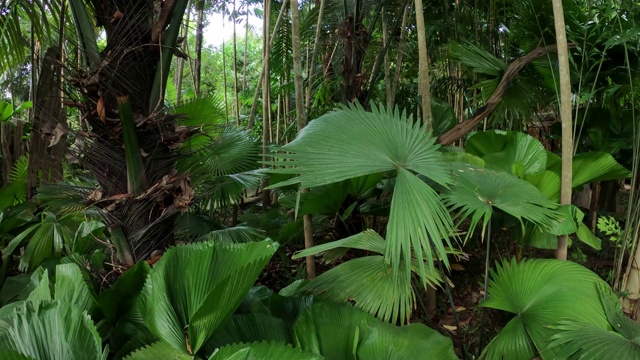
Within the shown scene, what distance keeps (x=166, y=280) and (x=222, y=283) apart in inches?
9.0

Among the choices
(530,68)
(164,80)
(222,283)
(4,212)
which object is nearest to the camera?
(222,283)

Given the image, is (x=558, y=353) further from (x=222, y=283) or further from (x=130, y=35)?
(x=130, y=35)

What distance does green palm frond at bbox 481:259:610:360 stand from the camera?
5.18 ft

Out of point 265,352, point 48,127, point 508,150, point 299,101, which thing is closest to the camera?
point 265,352

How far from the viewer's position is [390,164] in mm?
1456

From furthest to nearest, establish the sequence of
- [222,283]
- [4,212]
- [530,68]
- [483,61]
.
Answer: [530,68], [4,212], [483,61], [222,283]

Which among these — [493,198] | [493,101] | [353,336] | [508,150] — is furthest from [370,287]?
A: [493,101]

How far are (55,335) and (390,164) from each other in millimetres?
1108

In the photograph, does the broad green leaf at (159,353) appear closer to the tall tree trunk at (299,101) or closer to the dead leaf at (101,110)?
the dead leaf at (101,110)

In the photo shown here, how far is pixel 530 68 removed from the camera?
131 inches

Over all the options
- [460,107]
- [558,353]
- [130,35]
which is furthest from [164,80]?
[460,107]

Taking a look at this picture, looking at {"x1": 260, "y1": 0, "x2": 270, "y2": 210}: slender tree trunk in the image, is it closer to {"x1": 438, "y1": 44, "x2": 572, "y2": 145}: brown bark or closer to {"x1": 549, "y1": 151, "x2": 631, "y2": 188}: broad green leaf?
{"x1": 438, "y1": 44, "x2": 572, "y2": 145}: brown bark

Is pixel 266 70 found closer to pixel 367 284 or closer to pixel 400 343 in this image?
pixel 367 284

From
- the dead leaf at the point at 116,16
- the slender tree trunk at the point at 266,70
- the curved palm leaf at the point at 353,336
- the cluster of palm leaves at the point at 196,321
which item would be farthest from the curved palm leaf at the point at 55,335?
the slender tree trunk at the point at 266,70
